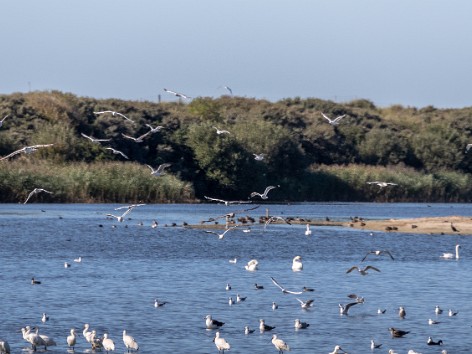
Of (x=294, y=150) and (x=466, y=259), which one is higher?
(x=294, y=150)

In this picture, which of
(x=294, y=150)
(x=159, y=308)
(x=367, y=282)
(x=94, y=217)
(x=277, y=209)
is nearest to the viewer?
(x=159, y=308)

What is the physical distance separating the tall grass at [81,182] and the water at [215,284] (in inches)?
337

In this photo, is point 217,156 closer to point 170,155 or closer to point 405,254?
point 170,155

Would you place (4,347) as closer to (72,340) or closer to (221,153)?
(72,340)

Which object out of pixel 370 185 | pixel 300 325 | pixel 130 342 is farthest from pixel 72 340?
pixel 370 185

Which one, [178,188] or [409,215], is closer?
[409,215]

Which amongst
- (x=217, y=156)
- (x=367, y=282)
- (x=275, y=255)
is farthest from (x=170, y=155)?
(x=367, y=282)

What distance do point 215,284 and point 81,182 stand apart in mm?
36849

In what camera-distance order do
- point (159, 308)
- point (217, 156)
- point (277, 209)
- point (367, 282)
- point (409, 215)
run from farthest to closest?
point (217, 156), point (277, 209), point (409, 215), point (367, 282), point (159, 308)

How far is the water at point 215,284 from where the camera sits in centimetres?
2409

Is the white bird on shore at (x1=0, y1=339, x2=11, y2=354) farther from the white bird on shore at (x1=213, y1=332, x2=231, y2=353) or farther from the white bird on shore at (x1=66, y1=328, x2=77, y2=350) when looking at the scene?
the white bird on shore at (x1=213, y1=332, x2=231, y2=353)

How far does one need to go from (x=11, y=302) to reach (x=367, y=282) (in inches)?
415

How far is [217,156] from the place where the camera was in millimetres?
81812

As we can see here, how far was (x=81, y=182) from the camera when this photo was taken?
68.6m
